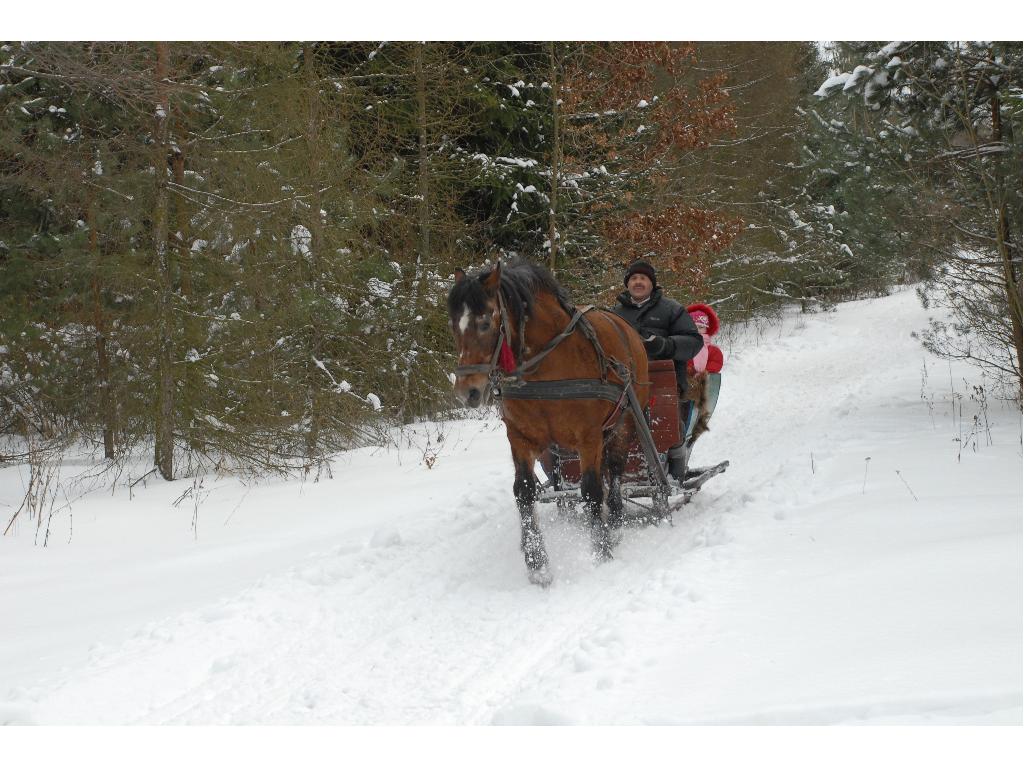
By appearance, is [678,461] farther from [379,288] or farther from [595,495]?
[379,288]

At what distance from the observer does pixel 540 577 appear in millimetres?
4980

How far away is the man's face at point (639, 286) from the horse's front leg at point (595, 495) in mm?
1853

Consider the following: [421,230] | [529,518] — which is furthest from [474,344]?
[421,230]

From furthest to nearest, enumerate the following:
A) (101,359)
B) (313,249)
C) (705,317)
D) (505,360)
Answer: (313,249), (101,359), (705,317), (505,360)

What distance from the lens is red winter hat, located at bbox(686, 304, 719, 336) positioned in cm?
729

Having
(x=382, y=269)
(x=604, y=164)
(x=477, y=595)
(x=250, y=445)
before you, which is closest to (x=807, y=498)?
(x=477, y=595)

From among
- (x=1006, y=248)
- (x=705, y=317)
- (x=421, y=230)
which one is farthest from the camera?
(x=421, y=230)

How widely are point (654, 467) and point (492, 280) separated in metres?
2.13

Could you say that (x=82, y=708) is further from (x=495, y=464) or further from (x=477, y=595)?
(x=495, y=464)

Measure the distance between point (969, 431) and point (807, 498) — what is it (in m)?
3.03

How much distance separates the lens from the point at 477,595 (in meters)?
4.88

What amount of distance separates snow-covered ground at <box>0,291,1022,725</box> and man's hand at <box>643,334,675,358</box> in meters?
1.29

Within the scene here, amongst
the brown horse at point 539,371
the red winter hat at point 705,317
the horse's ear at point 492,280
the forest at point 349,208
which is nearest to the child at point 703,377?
the red winter hat at point 705,317

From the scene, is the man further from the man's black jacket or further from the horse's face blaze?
the horse's face blaze
